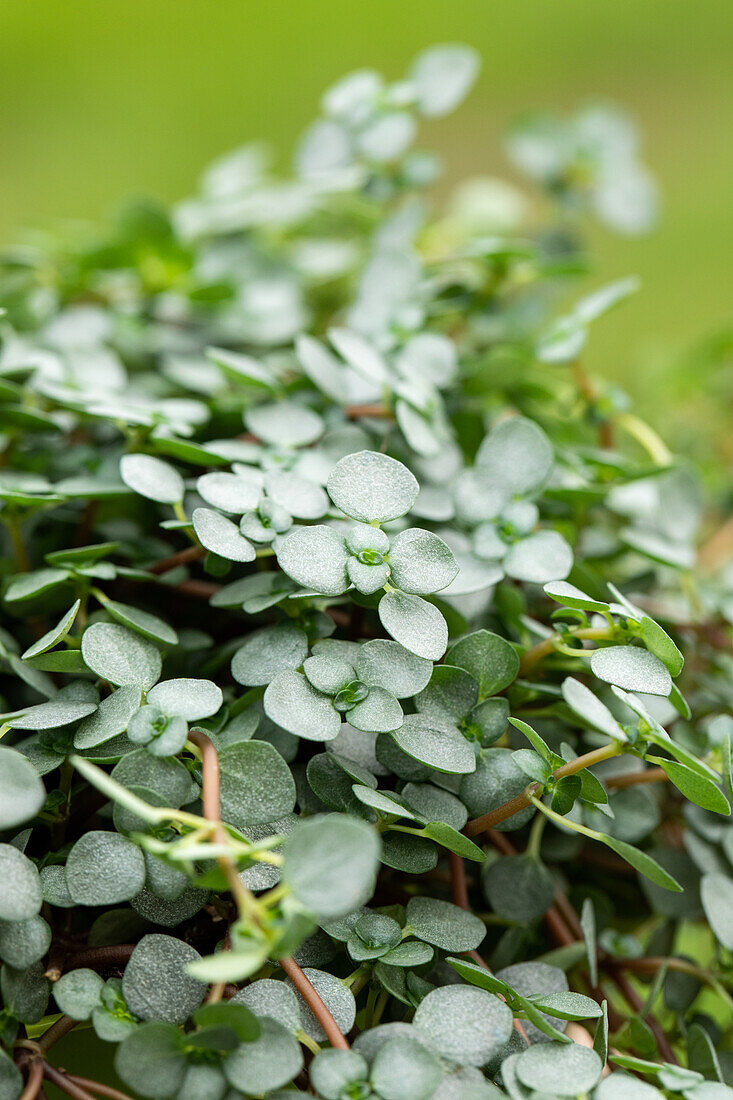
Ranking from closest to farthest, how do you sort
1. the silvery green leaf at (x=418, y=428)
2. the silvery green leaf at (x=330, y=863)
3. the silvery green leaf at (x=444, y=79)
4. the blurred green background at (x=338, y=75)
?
the silvery green leaf at (x=330, y=863)
the silvery green leaf at (x=418, y=428)
the silvery green leaf at (x=444, y=79)
the blurred green background at (x=338, y=75)

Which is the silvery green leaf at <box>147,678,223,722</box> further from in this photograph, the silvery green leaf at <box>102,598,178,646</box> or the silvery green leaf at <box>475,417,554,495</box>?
the silvery green leaf at <box>475,417,554,495</box>

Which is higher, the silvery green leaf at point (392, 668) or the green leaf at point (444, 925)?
the silvery green leaf at point (392, 668)

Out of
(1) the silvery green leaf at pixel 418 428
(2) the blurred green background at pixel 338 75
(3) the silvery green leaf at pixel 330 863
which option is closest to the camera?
(3) the silvery green leaf at pixel 330 863

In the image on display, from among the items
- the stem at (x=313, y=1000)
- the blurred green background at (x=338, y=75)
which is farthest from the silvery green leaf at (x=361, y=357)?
the blurred green background at (x=338, y=75)

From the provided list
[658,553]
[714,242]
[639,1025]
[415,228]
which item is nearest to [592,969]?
[639,1025]

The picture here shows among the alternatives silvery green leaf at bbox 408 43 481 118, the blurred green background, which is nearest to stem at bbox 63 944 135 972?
silvery green leaf at bbox 408 43 481 118

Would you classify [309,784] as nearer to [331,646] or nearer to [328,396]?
[331,646]

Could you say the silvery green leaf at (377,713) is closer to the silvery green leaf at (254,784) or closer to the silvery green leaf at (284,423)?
the silvery green leaf at (254,784)
